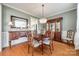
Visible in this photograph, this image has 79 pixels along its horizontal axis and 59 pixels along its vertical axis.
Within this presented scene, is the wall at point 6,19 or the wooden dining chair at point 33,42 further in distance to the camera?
the wooden dining chair at point 33,42

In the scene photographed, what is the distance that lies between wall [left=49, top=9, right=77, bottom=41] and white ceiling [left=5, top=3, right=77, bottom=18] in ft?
0.29

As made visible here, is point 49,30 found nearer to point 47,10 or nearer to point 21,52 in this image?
point 47,10

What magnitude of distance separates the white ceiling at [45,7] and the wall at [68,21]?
89mm

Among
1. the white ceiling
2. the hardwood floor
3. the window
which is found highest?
the white ceiling

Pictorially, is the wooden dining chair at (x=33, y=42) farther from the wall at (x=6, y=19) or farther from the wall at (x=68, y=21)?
the wall at (x=68, y=21)

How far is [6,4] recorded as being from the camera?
1.33 meters

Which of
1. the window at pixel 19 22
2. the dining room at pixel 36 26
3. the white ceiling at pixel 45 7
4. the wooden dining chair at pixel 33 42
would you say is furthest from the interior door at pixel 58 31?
the window at pixel 19 22

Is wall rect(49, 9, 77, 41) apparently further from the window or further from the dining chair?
the window

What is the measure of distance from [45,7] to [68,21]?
54cm

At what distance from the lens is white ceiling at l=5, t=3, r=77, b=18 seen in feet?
4.39

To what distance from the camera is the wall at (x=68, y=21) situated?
133cm

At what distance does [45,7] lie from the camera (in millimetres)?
1376

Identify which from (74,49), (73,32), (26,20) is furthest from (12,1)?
(74,49)

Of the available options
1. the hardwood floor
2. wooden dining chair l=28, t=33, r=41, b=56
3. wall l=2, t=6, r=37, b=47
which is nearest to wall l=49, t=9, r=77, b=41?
the hardwood floor
